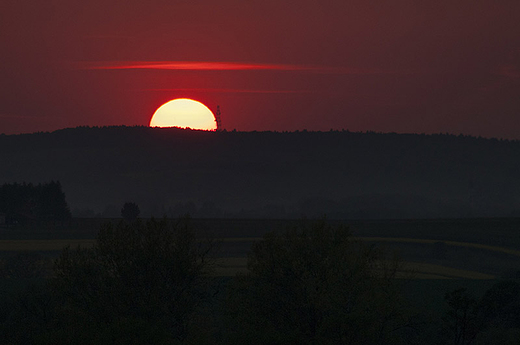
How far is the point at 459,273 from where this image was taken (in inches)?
4301

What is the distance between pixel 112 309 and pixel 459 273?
2664 inches

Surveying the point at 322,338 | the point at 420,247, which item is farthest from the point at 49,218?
the point at 322,338

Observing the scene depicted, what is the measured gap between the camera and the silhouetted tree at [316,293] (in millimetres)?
48984

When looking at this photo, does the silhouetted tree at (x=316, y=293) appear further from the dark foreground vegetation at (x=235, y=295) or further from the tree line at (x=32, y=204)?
the tree line at (x=32, y=204)

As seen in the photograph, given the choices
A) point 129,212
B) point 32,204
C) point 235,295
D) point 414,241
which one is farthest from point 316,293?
point 129,212

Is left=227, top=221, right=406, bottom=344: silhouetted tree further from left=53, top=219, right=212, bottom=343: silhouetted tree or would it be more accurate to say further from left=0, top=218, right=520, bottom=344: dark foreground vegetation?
left=53, top=219, right=212, bottom=343: silhouetted tree

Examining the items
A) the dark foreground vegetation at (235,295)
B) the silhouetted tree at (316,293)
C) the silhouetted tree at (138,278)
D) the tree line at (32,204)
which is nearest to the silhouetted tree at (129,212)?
the tree line at (32,204)

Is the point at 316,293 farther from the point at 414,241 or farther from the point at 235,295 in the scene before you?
the point at 414,241

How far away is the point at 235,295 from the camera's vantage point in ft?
173

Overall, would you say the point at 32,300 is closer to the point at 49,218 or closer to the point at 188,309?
the point at 188,309

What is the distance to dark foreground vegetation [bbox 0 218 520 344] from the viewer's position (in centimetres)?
4866

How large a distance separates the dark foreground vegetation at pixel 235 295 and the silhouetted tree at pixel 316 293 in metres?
0.07

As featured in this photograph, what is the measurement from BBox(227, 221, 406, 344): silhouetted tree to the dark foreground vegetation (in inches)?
2.9

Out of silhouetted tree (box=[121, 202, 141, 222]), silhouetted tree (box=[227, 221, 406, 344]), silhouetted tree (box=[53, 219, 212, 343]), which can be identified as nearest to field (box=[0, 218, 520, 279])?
silhouetted tree (box=[121, 202, 141, 222])
